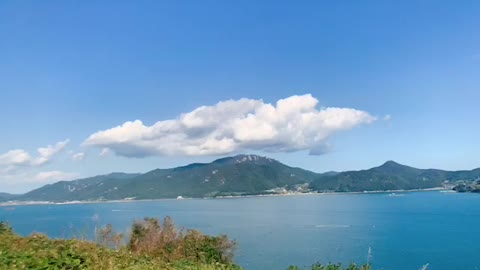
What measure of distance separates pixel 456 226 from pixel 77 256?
101 m

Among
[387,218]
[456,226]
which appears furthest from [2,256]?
[387,218]

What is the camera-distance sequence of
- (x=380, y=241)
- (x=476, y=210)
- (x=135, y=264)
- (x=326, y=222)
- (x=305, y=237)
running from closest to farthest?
(x=135, y=264) → (x=380, y=241) → (x=305, y=237) → (x=326, y=222) → (x=476, y=210)

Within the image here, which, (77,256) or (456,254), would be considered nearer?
(77,256)

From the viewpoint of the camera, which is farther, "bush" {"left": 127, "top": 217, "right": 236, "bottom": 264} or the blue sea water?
the blue sea water

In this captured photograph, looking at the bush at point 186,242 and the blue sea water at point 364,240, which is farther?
the blue sea water at point 364,240

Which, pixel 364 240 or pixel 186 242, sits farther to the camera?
pixel 364 240

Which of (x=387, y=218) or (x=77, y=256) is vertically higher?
(x=77, y=256)

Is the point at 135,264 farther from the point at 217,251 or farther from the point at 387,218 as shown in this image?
the point at 387,218

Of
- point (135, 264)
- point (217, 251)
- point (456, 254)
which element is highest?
point (135, 264)

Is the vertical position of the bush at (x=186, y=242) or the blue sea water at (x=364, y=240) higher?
the bush at (x=186, y=242)

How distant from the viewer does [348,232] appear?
82.4 meters

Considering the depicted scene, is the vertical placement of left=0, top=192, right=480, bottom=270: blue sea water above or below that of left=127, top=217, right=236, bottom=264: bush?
below

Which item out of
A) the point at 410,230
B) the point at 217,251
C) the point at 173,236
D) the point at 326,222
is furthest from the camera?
the point at 326,222

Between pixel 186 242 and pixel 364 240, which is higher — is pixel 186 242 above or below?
above
